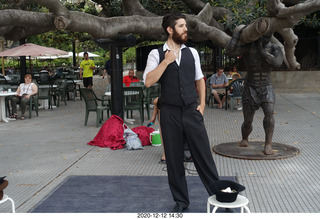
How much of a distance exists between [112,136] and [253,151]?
8.83 feet

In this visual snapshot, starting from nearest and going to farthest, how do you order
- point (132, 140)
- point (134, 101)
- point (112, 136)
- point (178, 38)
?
point (178, 38) → point (132, 140) → point (112, 136) → point (134, 101)

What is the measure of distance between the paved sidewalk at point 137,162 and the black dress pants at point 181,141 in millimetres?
833

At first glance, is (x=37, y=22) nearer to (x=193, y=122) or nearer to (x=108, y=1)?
(x=193, y=122)

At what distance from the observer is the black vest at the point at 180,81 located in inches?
166

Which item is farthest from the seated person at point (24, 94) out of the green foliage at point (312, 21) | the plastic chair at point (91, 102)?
the green foliage at point (312, 21)

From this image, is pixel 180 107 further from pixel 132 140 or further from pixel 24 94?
pixel 24 94

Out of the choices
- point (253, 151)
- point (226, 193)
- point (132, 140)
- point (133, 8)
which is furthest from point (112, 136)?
point (133, 8)

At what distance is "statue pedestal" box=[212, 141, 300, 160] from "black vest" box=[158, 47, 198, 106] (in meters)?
3.07

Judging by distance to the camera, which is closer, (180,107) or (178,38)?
(178,38)

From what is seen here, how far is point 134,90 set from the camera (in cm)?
1105

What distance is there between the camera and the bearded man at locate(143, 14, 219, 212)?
4.21 meters

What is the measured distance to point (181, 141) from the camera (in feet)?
14.3

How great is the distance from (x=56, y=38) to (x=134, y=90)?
1090cm

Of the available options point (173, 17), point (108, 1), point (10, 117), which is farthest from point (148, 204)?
point (108, 1)
